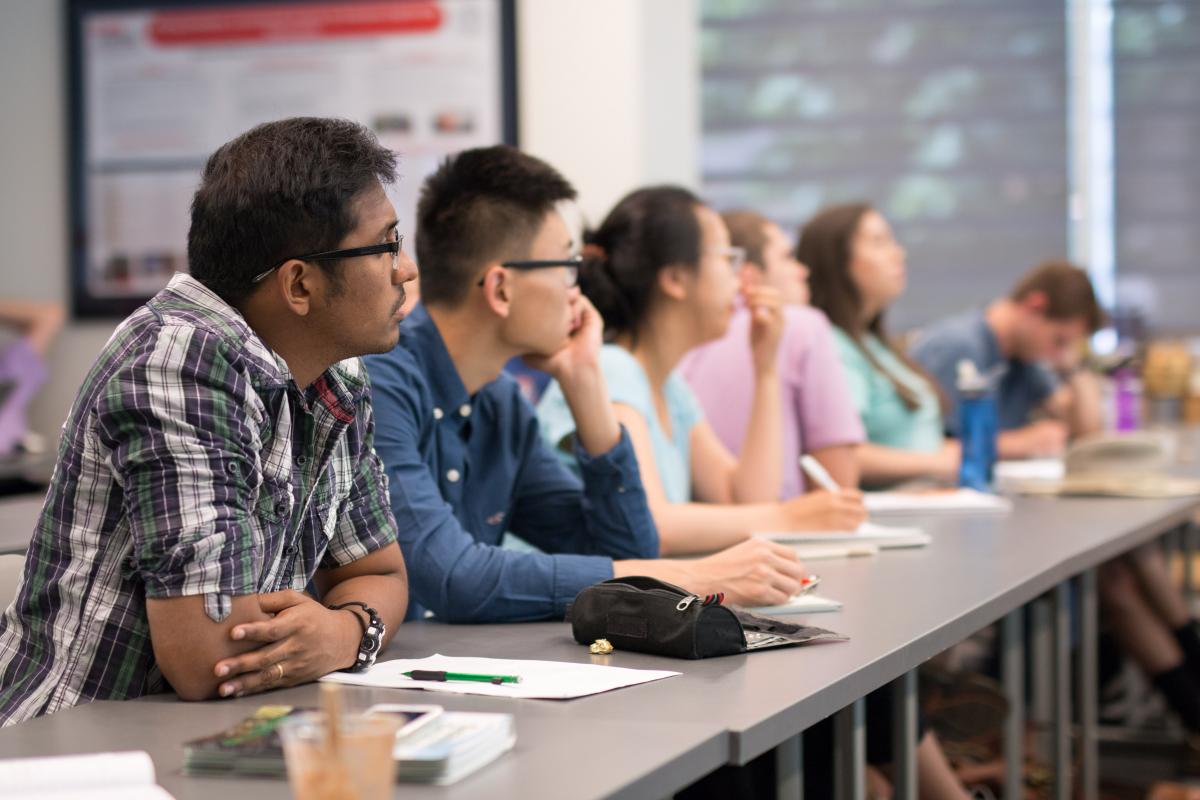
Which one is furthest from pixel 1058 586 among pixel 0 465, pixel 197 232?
pixel 0 465

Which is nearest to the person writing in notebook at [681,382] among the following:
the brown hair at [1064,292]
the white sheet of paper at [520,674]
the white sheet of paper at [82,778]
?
the white sheet of paper at [520,674]

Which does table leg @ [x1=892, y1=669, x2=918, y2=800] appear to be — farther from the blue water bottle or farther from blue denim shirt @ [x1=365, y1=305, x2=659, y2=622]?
the blue water bottle

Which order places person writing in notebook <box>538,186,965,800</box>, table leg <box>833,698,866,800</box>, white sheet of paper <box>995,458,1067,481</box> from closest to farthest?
table leg <box>833,698,866,800</box>
person writing in notebook <box>538,186,965,800</box>
white sheet of paper <box>995,458,1067,481</box>

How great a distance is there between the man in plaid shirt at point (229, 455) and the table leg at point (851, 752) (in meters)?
0.49

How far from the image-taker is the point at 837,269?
3615 millimetres

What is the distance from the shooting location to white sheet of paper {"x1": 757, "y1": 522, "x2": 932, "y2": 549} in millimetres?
2209

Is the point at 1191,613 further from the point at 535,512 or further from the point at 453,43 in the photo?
the point at 453,43

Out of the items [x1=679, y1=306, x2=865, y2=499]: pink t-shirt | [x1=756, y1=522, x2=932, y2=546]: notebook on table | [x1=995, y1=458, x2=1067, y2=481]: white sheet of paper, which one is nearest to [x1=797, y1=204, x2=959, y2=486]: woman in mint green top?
[x1=995, y1=458, x2=1067, y2=481]: white sheet of paper

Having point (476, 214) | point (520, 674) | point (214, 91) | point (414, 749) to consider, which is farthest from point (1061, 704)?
point (214, 91)

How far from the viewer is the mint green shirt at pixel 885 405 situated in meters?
3.55

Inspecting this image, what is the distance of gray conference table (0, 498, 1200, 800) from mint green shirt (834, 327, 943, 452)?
1482 mm

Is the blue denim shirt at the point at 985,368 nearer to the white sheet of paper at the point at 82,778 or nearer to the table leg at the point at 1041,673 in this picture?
the table leg at the point at 1041,673

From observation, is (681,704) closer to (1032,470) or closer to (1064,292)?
(1032,470)

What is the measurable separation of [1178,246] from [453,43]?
321 cm
